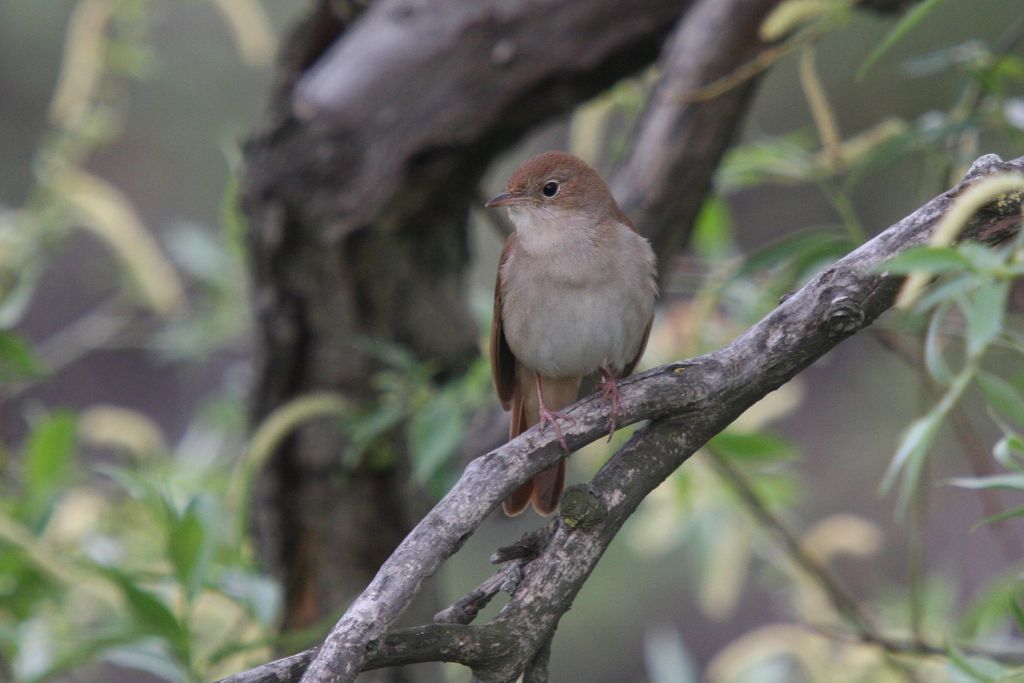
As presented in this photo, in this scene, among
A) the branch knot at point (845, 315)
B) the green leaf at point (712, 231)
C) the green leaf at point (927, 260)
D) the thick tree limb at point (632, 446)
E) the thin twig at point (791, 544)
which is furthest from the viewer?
the green leaf at point (712, 231)

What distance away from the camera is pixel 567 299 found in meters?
2.71

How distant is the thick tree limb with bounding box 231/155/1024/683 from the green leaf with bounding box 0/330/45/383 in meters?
1.48

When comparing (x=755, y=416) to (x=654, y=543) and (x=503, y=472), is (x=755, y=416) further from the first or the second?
Result: (x=503, y=472)

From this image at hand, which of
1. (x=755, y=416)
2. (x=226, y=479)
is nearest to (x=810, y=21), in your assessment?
(x=755, y=416)

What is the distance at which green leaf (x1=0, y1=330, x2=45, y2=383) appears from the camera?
2.52 meters

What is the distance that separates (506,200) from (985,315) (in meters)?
1.84

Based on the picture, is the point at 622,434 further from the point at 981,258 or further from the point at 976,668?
the point at 981,258

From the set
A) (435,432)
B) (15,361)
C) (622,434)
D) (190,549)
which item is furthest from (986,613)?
(15,361)

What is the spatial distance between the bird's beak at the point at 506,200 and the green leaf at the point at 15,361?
116 centimetres

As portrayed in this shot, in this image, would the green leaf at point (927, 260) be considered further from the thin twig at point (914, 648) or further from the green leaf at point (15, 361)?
the green leaf at point (15, 361)

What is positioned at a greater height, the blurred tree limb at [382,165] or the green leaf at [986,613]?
the blurred tree limb at [382,165]

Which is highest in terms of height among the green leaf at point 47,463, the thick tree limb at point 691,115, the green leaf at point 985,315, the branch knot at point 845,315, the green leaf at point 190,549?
the thick tree limb at point 691,115

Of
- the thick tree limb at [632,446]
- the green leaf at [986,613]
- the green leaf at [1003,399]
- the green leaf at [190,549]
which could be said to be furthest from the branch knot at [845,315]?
the green leaf at [190,549]

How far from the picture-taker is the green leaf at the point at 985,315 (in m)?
1.14
